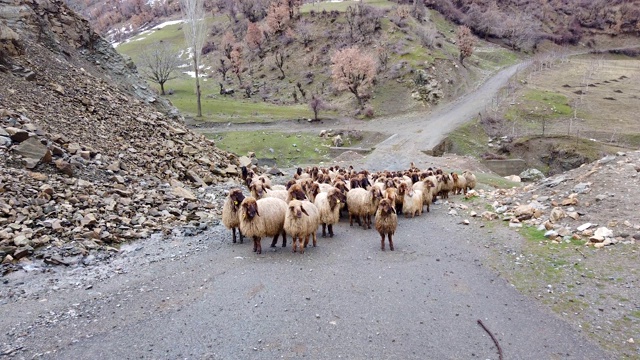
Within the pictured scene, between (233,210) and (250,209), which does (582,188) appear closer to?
(250,209)

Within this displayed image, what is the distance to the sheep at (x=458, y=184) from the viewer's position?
66.0 ft

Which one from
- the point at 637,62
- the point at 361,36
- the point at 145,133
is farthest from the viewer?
the point at 637,62

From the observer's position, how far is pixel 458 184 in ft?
66.5

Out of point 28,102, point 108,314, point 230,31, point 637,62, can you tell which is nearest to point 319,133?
point 28,102

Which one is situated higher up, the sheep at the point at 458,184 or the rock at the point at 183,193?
the rock at the point at 183,193

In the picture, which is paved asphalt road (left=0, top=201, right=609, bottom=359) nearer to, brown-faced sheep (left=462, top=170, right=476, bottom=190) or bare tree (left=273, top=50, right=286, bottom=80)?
brown-faced sheep (left=462, top=170, right=476, bottom=190)

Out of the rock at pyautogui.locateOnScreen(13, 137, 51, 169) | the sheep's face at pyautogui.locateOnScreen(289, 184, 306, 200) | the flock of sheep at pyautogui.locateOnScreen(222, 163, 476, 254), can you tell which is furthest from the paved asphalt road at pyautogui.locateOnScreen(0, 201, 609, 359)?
the rock at pyautogui.locateOnScreen(13, 137, 51, 169)

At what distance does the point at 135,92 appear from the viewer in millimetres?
24922

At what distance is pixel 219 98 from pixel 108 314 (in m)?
55.2

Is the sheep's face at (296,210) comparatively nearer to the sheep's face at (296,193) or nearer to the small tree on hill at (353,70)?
the sheep's face at (296,193)

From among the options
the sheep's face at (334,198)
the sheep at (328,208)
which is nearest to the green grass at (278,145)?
the sheep's face at (334,198)

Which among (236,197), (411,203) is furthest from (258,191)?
(411,203)

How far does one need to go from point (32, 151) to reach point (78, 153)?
1.72 m

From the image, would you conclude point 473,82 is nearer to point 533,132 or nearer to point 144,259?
point 533,132
